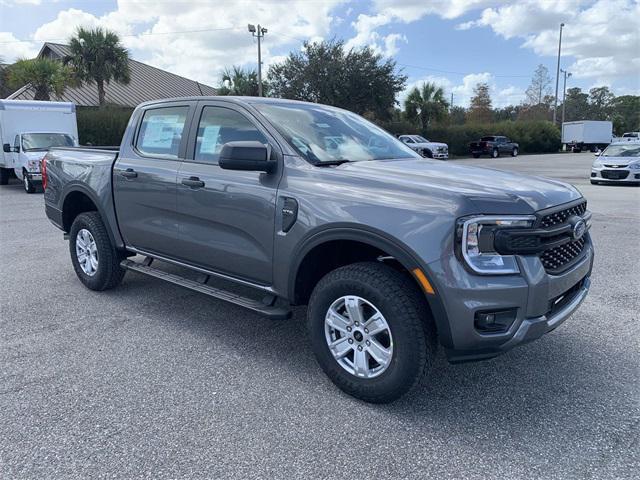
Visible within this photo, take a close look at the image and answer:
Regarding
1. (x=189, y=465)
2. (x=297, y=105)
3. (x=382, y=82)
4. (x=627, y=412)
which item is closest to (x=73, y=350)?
(x=189, y=465)

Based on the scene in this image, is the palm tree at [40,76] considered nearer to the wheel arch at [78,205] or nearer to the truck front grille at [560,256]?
the wheel arch at [78,205]

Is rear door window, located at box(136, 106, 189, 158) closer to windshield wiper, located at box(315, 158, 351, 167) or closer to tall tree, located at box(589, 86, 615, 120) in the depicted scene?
windshield wiper, located at box(315, 158, 351, 167)

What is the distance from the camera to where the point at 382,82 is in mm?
35406

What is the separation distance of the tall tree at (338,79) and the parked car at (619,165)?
18.9m

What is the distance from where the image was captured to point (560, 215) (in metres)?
3.07

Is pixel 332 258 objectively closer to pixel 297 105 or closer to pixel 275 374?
pixel 275 374

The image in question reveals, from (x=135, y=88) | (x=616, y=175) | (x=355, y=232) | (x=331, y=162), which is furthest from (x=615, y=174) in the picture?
(x=135, y=88)

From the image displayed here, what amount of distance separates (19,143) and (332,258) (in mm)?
15444

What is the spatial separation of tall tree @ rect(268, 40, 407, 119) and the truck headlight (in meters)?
32.6

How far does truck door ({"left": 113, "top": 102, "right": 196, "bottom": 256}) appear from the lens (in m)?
4.30

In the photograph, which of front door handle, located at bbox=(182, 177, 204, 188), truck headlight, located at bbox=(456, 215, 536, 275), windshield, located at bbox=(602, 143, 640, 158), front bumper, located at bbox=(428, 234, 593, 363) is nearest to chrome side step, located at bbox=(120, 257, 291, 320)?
front door handle, located at bbox=(182, 177, 204, 188)

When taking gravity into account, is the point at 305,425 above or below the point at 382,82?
below

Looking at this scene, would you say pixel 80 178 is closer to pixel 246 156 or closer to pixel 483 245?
pixel 246 156

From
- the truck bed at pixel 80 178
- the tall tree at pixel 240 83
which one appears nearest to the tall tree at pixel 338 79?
the tall tree at pixel 240 83
